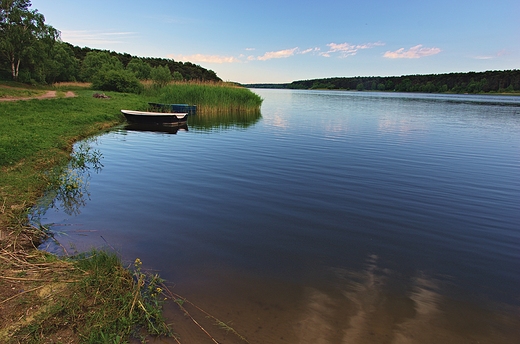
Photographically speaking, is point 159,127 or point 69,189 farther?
point 159,127

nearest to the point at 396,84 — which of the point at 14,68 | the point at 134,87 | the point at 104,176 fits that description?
the point at 134,87

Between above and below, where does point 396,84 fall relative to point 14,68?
above

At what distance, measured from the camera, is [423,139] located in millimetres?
18359

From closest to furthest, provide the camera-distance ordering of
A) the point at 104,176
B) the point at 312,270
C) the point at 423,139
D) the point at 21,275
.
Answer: the point at 21,275, the point at 312,270, the point at 104,176, the point at 423,139

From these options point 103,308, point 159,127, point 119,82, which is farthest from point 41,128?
point 119,82

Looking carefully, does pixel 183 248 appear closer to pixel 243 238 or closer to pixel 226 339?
pixel 243 238

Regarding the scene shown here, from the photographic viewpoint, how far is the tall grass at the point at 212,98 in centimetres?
3156

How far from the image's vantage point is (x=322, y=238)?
617cm

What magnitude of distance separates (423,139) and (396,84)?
159 meters

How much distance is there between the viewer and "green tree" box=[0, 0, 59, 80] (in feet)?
142

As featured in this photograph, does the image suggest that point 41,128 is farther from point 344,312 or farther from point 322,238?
point 344,312

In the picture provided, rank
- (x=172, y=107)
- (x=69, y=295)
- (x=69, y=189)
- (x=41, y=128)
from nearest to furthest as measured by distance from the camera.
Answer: (x=69, y=295), (x=69, y=189), (x=41, y=128), (x=172, y=107)

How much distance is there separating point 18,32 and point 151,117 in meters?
37.5

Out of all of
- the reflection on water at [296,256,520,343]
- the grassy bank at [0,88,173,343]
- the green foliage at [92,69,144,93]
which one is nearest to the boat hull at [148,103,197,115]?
the green foliage at [92,69,144,93]
